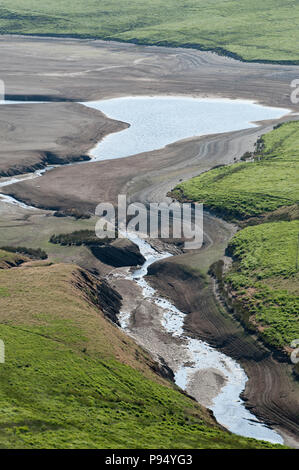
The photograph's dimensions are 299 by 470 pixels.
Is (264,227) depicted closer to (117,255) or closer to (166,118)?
(117,255)

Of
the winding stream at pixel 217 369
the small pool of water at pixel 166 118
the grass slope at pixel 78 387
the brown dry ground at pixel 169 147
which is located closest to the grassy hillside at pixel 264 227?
the brown dry ground at pixel 169 147

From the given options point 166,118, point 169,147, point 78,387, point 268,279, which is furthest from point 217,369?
point 166,118

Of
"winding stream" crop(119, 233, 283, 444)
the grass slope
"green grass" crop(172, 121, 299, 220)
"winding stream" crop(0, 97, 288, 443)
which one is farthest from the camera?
"green grass" crop(172, 121, 299, 220)

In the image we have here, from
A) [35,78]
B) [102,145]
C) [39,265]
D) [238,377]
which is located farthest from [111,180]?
[35,78]

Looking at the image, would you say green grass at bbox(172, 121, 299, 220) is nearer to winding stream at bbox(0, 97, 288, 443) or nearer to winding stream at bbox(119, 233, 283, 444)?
winding stream at bbox(0, 97, 288, 443)

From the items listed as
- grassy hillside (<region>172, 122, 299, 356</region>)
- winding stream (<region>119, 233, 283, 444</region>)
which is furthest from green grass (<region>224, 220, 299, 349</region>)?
winding stream (<region>119, 233, 283, 444</region>)

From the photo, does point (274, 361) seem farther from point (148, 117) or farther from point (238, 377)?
point (148, 117)
